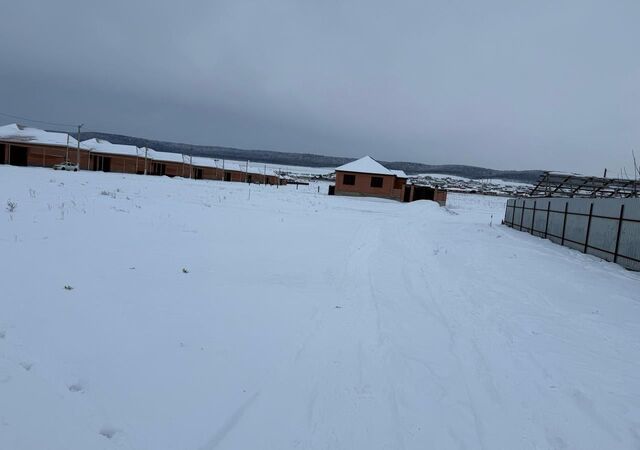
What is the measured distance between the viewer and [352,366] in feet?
15.3

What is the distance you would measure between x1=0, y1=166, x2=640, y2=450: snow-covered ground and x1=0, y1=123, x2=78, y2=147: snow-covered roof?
52.5 meters

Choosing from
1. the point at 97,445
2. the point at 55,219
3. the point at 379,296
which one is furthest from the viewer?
the point at 55,219

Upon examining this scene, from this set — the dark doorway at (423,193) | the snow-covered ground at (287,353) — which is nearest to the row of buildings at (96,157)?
the dark doorway at (423,193)

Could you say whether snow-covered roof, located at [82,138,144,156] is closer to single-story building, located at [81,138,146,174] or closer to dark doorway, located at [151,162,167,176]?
single-story building, located at [81,138,146,174]

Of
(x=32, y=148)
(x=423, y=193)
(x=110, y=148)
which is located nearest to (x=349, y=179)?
(x=423, y=193)

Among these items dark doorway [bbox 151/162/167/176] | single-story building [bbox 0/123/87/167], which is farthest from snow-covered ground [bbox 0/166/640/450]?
dark doorway [bbox 151/162/167/176]

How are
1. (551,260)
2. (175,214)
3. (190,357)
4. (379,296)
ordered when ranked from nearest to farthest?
(190,357) < (379,296) < (551,260) < (175,214)

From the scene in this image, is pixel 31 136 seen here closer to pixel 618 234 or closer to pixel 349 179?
pixel 349 179

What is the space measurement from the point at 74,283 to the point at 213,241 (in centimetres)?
475

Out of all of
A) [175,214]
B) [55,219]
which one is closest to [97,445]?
[55,219]

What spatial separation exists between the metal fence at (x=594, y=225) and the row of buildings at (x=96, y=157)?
50676 millimetres

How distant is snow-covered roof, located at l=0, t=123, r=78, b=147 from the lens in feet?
171

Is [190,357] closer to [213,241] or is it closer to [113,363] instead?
[113,363]

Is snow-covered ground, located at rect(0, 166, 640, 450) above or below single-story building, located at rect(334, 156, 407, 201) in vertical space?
below
